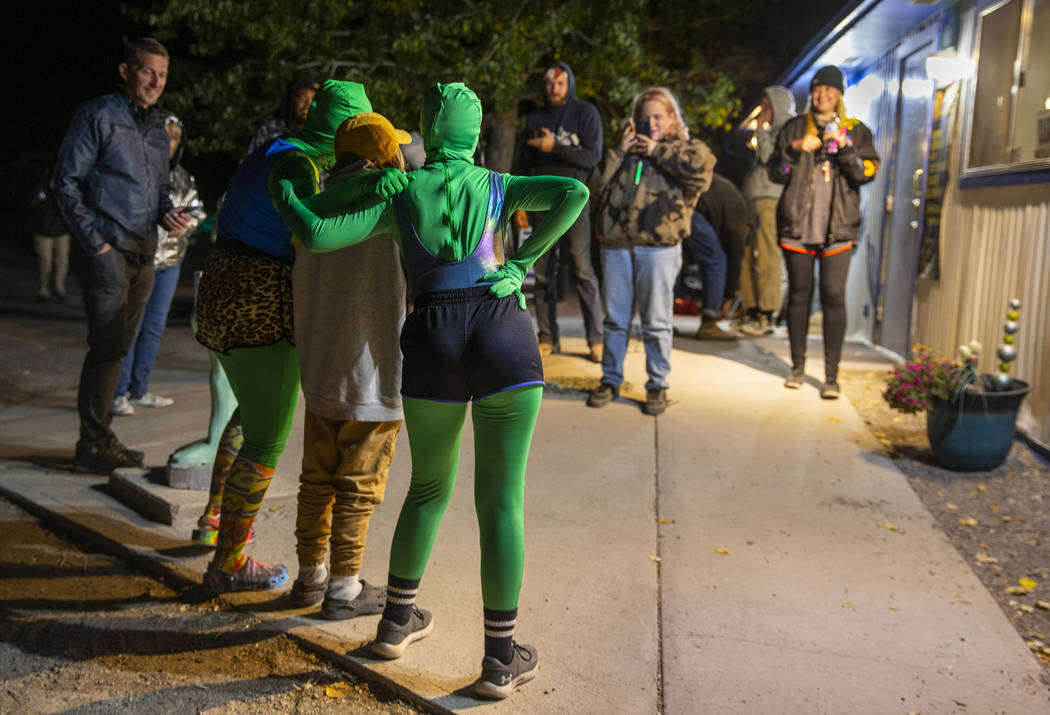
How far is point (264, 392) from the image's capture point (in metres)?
3.54

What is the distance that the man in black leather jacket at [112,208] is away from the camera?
16.2 ft

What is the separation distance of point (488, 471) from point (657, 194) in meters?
3.72

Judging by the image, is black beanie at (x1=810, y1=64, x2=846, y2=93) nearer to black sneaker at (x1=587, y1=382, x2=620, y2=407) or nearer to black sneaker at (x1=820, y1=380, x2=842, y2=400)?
black sneaker at (x1=820, y1=380, x2=842, y2=400)

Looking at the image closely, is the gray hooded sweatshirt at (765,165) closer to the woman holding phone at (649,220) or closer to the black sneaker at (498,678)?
the woman holding phone at (649,220)

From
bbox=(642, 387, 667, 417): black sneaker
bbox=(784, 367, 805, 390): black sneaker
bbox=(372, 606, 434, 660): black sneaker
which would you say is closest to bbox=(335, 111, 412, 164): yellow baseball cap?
bbox=(372, 606, 434, 660): black sneaker

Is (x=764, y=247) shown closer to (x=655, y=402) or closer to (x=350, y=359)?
(x=655, y=402)

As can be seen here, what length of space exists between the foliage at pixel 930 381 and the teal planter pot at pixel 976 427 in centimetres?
6

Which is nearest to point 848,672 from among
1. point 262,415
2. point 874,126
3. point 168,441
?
point 262,415

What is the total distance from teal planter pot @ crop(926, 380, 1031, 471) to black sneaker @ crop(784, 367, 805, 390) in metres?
1.76

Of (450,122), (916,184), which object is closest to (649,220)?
(450,122)

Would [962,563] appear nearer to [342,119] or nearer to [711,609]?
[711,609]

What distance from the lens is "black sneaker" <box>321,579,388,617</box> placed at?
3533 millimetres

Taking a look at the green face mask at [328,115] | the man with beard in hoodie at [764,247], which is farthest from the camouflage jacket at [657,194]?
the man with beard in hoodie at [764,247]

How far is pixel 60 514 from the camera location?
4.57m
